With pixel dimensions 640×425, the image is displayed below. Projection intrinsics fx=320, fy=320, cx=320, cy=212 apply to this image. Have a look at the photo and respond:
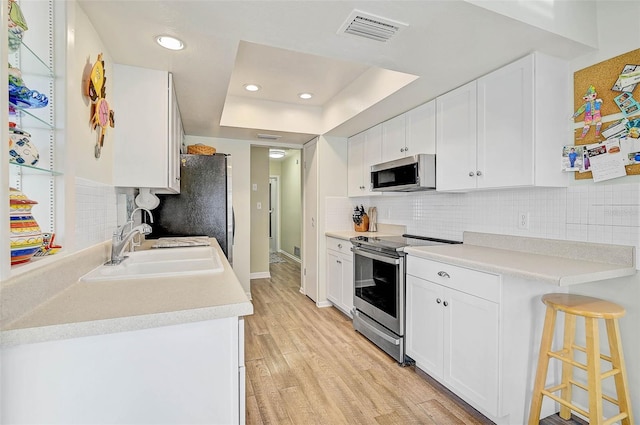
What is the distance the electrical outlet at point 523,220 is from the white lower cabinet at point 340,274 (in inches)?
61.7

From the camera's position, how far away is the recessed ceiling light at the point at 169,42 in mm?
1653

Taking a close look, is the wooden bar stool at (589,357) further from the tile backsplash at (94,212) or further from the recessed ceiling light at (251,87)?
the recessed ceiling light at (251,87)

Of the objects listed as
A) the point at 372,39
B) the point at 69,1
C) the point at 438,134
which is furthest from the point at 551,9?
the point at 69,1

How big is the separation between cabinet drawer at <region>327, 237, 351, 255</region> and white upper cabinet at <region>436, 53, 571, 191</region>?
4.59 ft

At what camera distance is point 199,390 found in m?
0.97

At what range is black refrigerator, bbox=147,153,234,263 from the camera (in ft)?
9.68

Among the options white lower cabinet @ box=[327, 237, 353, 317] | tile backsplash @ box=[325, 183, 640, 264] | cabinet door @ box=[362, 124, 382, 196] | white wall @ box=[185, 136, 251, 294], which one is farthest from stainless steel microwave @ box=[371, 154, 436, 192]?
white wall @ box=[185, 136, 251, 294]

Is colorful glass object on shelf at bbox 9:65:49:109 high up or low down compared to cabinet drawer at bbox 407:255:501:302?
up

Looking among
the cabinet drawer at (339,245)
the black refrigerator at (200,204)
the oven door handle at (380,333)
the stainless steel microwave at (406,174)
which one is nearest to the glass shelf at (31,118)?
the black refrigerator at (200,204)

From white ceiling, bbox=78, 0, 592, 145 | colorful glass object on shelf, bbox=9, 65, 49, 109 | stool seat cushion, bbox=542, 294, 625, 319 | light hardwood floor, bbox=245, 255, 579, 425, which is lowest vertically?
light hardwood floor, bbox=245, 255, 579, 425

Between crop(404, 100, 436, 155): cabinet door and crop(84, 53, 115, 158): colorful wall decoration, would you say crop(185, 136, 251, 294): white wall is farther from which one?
crop(84, 53, 115, 158): colorful wall decoration

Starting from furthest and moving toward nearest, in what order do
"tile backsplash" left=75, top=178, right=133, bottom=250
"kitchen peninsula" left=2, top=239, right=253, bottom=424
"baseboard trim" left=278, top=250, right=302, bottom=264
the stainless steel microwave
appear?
"baseboard trim" left=278, top=250, right=302, bottom=264 → the stainless steel microwave → "tile backsplash" left=75, top=178, right=133, bottom=250 → "kitchen peninsula" left=2, top=239, right=253, bottom=424

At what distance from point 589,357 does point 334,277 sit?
2.44 metres

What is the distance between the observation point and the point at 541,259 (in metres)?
1.86
